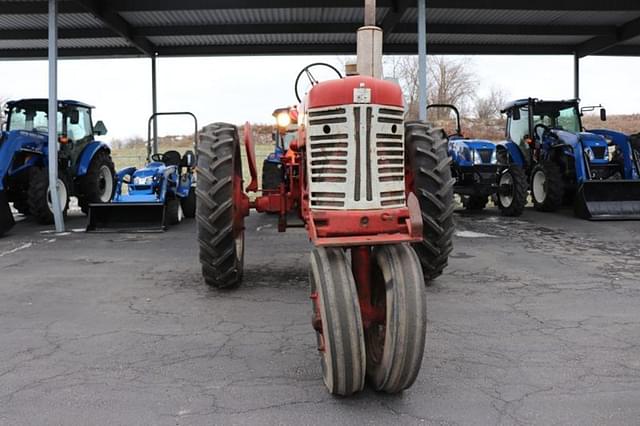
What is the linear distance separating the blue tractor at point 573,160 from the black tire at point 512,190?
0.73m

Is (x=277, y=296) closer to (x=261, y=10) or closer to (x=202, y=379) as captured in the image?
(x=202, y=379)

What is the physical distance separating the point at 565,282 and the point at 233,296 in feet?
12.1

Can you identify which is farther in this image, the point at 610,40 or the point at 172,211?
the point at 610,40

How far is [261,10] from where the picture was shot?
12.8 meters

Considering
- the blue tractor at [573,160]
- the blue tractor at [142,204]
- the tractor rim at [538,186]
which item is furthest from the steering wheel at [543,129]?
the blue tractor at [142,204]

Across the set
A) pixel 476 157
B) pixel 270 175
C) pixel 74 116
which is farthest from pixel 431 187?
pixel 74 116

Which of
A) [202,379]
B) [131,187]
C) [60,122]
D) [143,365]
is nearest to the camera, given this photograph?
[202,379]

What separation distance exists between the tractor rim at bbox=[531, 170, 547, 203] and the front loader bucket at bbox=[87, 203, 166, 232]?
8.57 metres

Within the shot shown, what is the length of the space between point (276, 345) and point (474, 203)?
1098cm

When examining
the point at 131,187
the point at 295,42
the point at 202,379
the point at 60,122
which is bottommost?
the point at 202,379

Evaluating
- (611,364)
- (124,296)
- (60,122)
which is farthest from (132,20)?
(611,364)

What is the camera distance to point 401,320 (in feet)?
11.0

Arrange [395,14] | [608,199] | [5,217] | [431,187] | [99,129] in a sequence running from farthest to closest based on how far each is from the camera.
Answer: [99,129] < [395,14] < [608,199] < [5,217] < [431,187]

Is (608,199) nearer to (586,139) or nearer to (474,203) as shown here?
(586,139)
